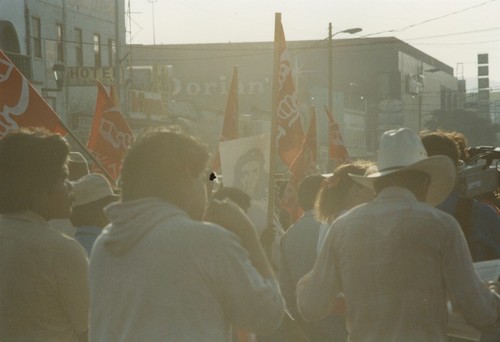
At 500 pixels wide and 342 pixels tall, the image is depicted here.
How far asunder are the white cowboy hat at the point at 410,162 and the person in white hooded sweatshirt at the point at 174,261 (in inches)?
40.9

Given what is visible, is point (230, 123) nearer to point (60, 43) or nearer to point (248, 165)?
point (248, 165)

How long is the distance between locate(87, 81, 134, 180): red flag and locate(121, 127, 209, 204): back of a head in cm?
826

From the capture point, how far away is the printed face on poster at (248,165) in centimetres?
1041

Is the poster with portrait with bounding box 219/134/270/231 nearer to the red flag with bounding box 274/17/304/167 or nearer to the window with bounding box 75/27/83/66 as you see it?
the red flag with bounding box 274/17/304/167

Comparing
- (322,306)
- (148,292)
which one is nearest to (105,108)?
(322,306)

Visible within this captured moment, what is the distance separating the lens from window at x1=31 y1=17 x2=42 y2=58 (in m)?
37.7

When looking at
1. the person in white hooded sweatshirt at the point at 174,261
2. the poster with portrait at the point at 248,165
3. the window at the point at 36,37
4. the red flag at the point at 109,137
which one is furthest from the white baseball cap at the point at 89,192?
the window at the point at 36,37

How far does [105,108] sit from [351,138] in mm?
70805

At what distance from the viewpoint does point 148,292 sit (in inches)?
156

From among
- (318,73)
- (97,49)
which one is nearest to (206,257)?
(97,49)

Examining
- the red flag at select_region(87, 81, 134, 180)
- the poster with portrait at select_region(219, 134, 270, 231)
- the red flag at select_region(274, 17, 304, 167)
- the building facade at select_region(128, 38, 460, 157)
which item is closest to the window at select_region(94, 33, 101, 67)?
the red flag at select_region(274, 17, 304, 167)

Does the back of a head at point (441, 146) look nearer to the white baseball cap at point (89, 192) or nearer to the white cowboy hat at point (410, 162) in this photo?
the white cowboy hat at point (410, 162)

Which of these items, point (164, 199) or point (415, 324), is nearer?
point (164, 199)

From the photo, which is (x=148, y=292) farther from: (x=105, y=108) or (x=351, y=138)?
(x=351, y=138)
